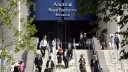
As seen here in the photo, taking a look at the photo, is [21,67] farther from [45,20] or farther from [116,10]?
[45,20]

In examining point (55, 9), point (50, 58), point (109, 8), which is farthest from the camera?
point (55, 9)

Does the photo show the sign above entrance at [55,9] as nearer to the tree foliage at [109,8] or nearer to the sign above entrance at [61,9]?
the sign above entrance at [61,9]

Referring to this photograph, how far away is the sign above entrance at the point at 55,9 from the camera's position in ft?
152

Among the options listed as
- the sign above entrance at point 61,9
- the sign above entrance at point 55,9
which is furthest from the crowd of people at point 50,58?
the sign above entrance at point 61,9

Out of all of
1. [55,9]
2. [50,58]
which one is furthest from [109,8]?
[55,9]

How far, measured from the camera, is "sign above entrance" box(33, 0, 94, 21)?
152 feet

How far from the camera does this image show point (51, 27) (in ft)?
157

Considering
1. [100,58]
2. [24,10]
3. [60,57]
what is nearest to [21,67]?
[60,57]

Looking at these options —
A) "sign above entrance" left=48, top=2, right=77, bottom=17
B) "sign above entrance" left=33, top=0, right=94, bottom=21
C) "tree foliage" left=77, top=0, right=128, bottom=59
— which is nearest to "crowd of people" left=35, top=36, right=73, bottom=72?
"sign above entrance" left=33, top=0, right=94, bottom=21

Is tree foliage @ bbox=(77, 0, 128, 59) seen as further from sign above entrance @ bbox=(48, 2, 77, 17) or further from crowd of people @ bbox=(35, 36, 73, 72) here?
sign above entrance @ bbox=(48, 2, 77, 17)

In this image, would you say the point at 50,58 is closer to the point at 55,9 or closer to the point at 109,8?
the point at 109,8

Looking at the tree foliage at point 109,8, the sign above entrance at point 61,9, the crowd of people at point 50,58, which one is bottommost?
the crowd of people at point 50,58

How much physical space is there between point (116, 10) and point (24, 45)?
474 cm

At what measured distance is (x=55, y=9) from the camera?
46.7 metres
